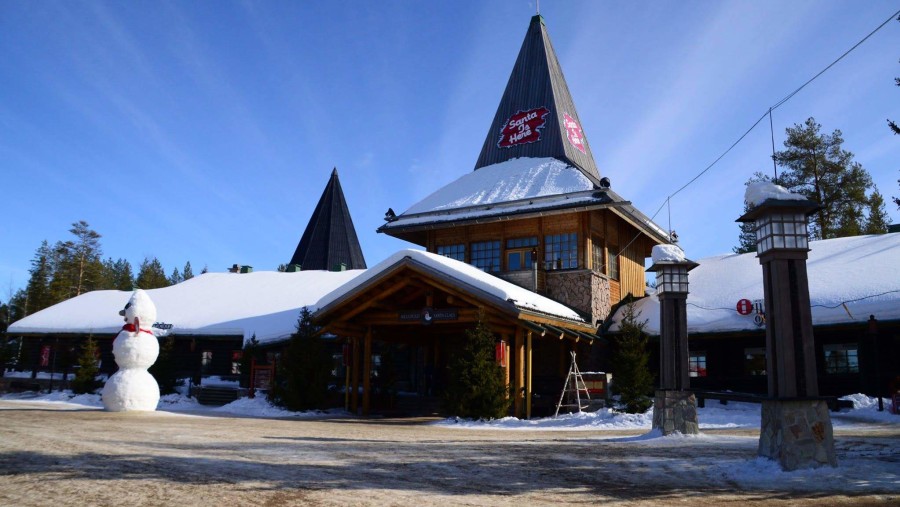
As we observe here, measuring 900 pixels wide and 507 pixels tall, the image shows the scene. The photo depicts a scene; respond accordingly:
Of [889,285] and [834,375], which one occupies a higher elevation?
[889,285]

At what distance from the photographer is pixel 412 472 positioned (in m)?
6.99

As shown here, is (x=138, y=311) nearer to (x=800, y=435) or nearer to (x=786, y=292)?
(x=786, y=292)

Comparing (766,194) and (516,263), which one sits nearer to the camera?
(766,194)

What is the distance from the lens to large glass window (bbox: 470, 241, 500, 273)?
22859 mm

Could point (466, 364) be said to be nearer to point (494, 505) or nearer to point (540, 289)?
point (540, 289)

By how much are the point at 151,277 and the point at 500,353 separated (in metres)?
61.4

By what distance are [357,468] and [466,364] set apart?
8905 millimetres

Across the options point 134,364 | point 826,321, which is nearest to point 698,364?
point 826,321

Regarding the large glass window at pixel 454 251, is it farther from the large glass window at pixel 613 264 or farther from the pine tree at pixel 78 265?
the pine tree at pixel 78 265

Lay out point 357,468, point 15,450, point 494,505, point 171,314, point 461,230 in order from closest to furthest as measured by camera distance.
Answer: point 494,505 < point 357,468 < point 15,450 < point 461,230 < point 171,314

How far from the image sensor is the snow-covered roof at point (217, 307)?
2770cm

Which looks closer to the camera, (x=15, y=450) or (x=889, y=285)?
(x=15, y=450)

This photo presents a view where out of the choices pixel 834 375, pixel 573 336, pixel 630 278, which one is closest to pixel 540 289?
pixel 573 336

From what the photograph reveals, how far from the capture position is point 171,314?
29531mm
